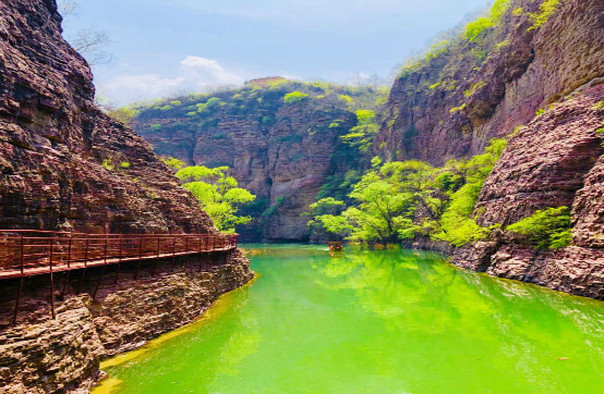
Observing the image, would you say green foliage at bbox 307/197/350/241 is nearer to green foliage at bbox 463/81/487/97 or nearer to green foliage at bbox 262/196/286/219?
green foliage at bbox 262/196/286/219

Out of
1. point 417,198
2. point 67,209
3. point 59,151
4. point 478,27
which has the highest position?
point 478,27

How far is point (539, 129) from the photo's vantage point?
815 inches

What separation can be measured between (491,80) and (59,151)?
121 feet

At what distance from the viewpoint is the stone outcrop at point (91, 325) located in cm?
600

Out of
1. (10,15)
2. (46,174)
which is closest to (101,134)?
(10,15)

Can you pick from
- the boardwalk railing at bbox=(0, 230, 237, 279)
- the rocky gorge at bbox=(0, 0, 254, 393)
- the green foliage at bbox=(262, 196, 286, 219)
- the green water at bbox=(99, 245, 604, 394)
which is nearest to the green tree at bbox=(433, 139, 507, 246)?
the green water at bbox=(99, 245, 604, 394)

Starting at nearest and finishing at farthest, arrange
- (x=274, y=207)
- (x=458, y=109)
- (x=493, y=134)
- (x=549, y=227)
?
(x=549, y=227) → (x=493, y=134) → (x=458, y=109) → (x=274, y=207)

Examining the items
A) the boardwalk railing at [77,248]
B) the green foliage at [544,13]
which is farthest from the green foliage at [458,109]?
the boardwalk railing at [77,248]

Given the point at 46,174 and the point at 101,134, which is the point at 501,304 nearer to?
the point at 46,174

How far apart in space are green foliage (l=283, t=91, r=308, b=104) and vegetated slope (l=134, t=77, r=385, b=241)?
0.17 meters

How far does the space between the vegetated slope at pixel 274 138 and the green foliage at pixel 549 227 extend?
128 ft

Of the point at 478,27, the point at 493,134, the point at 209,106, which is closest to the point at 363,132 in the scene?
the point at 478,27

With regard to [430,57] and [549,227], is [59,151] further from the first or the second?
[430,57]

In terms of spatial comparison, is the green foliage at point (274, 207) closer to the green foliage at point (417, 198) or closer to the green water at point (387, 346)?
the green foliage at point (417, 198)
